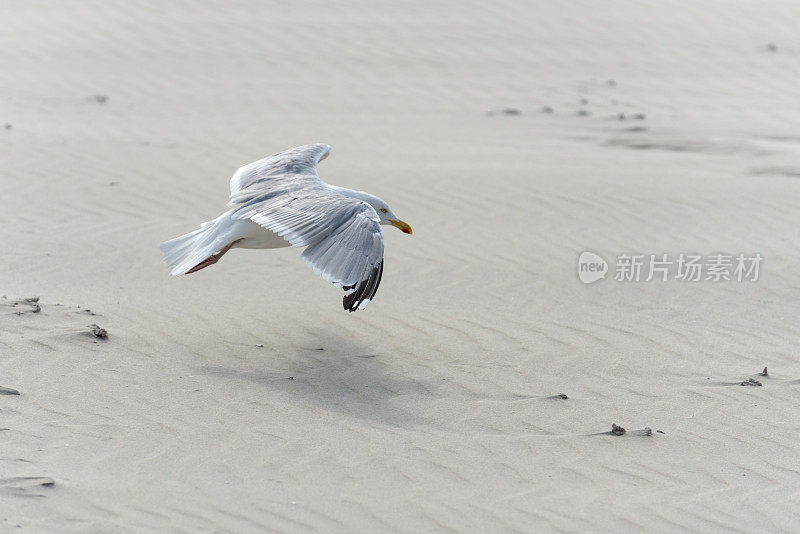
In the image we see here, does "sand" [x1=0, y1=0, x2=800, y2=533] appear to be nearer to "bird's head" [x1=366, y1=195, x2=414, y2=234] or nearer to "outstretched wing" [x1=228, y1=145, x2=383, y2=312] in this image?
"bird's head" [x1=366, y1=195, x2=414, y2=234]

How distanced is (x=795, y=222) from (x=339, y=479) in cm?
616

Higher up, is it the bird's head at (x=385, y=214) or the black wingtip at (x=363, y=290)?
the bird's head at (x=385, y=214)

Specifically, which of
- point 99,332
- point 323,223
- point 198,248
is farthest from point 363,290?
point 99,332

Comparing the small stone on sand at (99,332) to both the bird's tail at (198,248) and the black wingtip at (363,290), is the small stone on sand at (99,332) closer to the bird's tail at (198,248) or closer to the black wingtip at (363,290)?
the bird's tail at (198,248)

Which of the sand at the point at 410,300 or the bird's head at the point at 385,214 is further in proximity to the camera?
the bird's head at the point at 385,214

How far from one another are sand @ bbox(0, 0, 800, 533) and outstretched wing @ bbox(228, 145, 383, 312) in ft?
2.23

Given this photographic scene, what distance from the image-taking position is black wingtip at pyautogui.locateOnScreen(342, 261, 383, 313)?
504 cm

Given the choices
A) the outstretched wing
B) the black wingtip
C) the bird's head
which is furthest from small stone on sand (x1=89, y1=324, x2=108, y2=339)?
the bird's head

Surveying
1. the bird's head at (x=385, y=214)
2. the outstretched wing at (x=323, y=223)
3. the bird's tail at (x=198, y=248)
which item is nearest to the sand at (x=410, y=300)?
the bird's tail at (x=198, y=248)

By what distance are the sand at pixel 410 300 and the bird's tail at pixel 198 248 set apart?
46 cm

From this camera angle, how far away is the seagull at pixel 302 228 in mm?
5242

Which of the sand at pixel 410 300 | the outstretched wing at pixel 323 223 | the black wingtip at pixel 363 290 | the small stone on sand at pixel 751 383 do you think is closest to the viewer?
the sand at pixel 410 300

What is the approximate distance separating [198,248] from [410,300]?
1.68 meters

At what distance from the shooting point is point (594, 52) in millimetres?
15078
